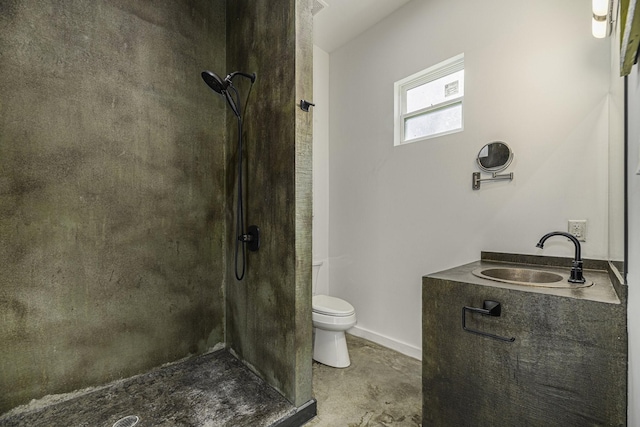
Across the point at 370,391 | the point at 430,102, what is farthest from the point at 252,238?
the point at 430,102

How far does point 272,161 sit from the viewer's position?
1710 mm

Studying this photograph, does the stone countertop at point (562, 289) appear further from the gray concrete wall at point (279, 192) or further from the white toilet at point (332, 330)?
the white toilet at point (332, 330)

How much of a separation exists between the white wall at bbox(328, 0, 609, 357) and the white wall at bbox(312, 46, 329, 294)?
8cm

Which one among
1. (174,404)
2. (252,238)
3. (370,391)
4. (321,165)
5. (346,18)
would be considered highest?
(346,18)

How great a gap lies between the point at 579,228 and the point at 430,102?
4.51 feet

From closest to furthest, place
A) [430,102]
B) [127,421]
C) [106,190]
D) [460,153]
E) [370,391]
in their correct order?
[127,421] < [106,190] < [370,391] < [460,153] < [430,102]

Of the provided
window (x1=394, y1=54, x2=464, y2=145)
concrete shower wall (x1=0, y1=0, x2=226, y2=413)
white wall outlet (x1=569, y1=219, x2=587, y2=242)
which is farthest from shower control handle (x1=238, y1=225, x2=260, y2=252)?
white wall outlet (x1=569, y1=219, x2=587, y2=242)

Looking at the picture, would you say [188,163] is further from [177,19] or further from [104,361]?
[104,361]

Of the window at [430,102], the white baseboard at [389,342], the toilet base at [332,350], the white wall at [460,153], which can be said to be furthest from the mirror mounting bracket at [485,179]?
the toilet base at [332,350]

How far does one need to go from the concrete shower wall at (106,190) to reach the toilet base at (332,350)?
79cm

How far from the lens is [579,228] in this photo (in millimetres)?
1675

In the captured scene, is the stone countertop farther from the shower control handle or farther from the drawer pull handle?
the shower control handle

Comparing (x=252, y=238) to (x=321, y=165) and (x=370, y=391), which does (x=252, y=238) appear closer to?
(x=370, y=391)

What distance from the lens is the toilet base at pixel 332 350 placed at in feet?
7.28
